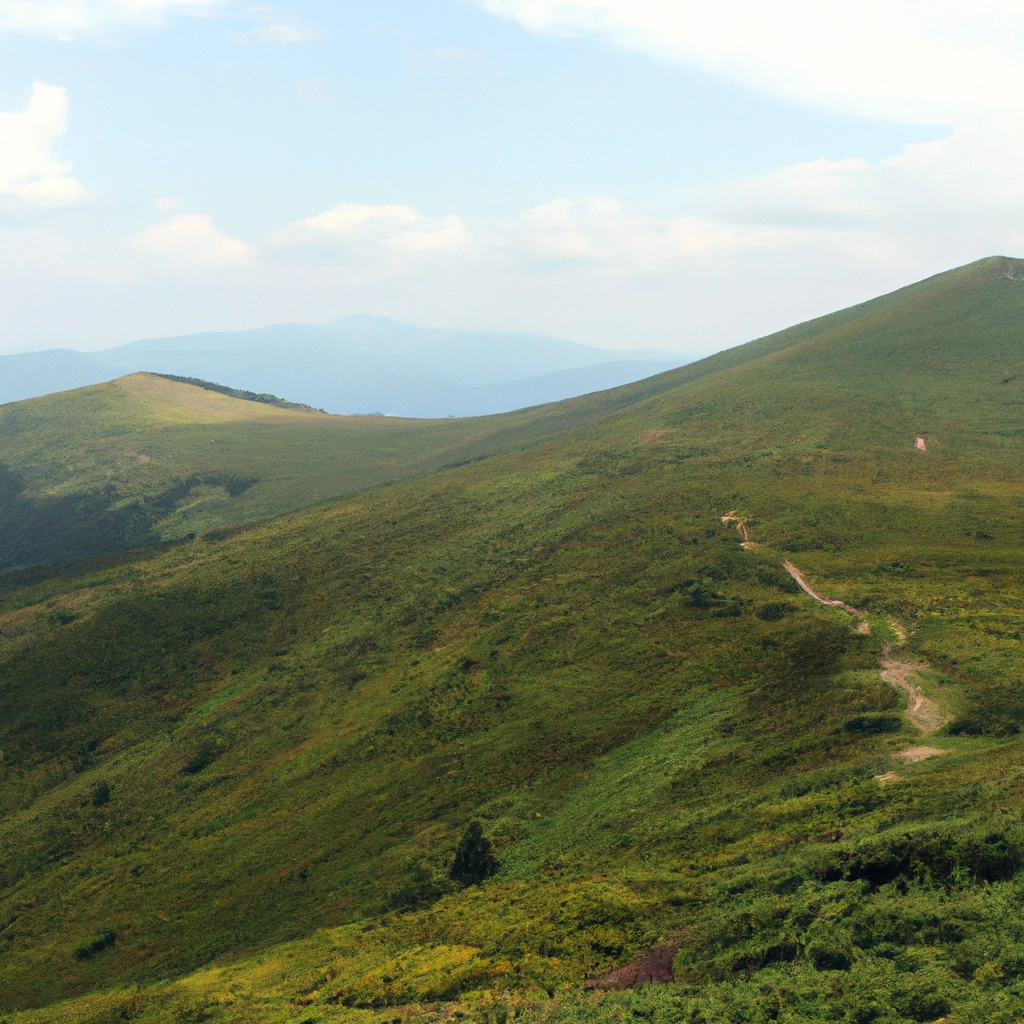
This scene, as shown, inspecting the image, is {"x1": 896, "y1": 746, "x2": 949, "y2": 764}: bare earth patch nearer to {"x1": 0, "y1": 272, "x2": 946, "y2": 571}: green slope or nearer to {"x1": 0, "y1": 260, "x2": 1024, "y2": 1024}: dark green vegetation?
{"x1": 0, "y1": 260, "x2": 1024, "y2": 1024}: dark green vegetation

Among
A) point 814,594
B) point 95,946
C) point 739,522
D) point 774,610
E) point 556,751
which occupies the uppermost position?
point 739,522

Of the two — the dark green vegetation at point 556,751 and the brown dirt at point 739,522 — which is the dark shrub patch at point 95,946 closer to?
the dark green vegetation at point 556,751

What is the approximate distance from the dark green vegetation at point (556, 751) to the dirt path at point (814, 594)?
74 cm

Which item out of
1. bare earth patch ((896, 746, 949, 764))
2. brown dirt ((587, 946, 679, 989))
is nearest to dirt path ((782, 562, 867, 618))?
bare earth patch ((896, 746, 949, 764))

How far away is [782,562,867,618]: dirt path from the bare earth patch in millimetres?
17301

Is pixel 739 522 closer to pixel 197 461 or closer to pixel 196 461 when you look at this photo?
pixel 197 461

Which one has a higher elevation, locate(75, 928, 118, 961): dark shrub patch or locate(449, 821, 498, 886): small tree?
locate(449, 821, 498, 886): small tree

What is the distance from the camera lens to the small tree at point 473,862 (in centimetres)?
3594

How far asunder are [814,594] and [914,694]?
53.4ft

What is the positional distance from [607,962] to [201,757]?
4142 cm

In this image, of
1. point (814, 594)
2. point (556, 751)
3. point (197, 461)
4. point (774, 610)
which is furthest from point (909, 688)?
point (197, 461)

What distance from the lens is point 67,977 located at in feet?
129

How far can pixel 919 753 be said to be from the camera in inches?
1284

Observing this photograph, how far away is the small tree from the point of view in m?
35.9
